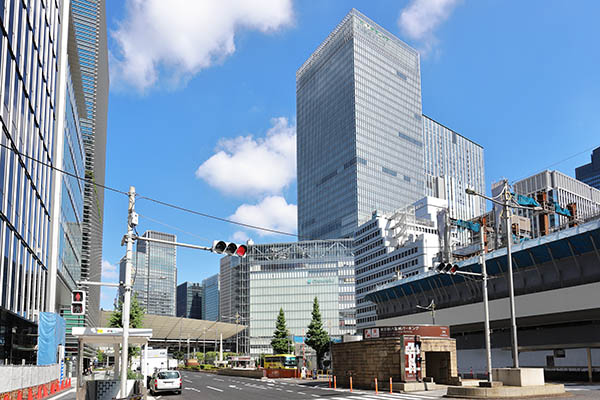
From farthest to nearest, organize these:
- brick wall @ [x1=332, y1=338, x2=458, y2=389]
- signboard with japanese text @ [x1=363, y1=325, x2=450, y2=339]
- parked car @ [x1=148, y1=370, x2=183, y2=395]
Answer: signboard with japanese text @ [x1=363, y1=325, x2=450, y2=339] → brick wall @ [x1=332, y1=338, x2=458, y2=389] → parked car @ [x1=148, y1=370, x2=183, y2=395]

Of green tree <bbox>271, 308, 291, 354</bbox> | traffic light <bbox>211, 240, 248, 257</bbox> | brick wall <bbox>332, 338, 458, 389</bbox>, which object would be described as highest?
traffic light <bbox>211, 240, 248, 257</bbox>

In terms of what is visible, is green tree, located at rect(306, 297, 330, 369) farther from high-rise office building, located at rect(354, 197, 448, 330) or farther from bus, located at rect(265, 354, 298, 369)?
high-rise office building, located at rect(354, 197, 448, 330)

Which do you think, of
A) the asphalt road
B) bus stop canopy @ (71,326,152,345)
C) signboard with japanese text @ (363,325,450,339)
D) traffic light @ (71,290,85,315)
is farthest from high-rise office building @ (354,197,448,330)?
traffic light @ (71,290,85,315)

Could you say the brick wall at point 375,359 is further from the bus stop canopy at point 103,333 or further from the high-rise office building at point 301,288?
the high-rise office building at point 301,288

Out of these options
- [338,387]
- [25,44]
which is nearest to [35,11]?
[25,44]

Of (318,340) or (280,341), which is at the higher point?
(318,340)

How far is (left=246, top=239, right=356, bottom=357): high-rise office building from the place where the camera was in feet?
583

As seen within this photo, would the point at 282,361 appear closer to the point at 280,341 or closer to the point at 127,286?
the point at 280,341

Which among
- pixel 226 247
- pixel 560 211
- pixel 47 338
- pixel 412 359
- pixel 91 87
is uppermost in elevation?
pixel 91 87

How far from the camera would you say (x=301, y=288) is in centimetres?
18000

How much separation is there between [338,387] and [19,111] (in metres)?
29.6

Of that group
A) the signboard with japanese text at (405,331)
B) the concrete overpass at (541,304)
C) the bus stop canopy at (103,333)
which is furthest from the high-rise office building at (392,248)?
the bus stop canopy at (103,333)

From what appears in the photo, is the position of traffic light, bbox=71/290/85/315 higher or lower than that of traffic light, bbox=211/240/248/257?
lower

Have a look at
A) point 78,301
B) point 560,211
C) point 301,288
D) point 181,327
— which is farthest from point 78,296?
point 301,288
